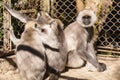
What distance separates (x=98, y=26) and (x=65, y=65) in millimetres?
1226

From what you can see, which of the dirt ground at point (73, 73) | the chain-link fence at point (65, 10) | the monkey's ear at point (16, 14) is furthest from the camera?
the chain-link fence at point (65, 10)

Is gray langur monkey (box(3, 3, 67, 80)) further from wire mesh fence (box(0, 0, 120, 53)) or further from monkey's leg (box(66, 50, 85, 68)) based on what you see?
wire mesh fence (box(0, 0, 120, 53))

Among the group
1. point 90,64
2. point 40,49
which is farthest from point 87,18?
point 40,49

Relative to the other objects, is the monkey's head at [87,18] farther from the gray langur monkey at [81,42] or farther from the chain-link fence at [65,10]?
the chain-link fence at [65,10]

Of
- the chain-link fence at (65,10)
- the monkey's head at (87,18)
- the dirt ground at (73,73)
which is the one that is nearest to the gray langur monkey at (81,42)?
the monkey's head at (87,18)

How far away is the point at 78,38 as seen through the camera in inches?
289

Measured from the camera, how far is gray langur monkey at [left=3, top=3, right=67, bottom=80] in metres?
6.33

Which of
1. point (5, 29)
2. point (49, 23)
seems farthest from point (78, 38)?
point (5, 29)

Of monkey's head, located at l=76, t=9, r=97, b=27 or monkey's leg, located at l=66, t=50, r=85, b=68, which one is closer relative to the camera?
monkey's head, located at l=76, t=9, r=97, b=27

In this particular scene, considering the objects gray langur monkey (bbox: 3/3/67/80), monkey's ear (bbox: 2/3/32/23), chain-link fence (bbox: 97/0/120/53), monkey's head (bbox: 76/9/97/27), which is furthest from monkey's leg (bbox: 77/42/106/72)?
monkey's ear (bbox: 2/3/32/23)

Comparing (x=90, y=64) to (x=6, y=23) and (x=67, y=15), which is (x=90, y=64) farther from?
(x=6, y=23)

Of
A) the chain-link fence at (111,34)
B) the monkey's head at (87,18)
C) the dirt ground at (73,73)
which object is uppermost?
the monkey's head at (87,18)

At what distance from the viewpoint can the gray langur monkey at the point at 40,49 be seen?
6.33m

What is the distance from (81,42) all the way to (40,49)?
3.74 feet
